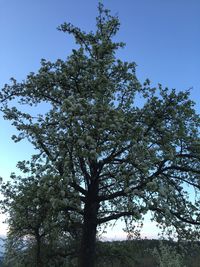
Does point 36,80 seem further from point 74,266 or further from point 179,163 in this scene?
point 74,266

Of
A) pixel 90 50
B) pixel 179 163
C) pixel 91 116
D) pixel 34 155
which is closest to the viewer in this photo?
pixel 91 116

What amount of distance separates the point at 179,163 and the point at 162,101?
3.98 m

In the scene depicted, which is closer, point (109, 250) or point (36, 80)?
point (36, 80)

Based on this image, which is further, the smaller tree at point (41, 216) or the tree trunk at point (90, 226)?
the tree trunk at point (90, 226)

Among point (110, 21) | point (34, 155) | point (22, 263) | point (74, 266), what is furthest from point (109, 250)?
point (110, 21)

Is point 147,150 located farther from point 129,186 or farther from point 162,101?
point 162,101

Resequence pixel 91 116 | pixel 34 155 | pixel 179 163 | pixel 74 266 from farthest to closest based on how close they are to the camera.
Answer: pixel 74 266, pixel 179 163, pixel 34 155, pixel 91 116

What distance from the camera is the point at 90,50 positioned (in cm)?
2503

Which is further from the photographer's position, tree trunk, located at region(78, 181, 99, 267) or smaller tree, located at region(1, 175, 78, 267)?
tree trunk, located at region(78, 181, 99, 267)

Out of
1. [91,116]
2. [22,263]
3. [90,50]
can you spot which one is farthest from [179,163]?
[22,263]

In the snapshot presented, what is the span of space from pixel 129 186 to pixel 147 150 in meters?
2.15

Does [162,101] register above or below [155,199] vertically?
above

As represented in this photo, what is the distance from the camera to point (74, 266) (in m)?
28.8

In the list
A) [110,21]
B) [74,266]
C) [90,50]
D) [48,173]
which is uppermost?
[110,21]
